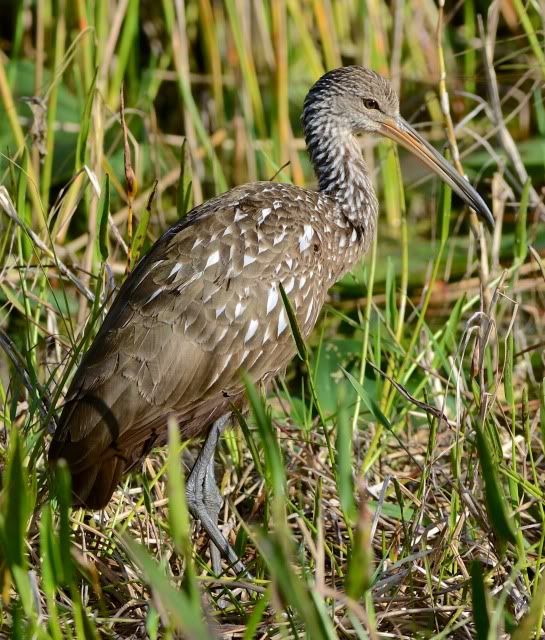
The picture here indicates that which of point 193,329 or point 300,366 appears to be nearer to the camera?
point 193,329

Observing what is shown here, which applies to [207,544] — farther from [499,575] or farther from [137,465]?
[499,575]

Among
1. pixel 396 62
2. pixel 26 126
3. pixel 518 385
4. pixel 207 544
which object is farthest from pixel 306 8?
pixel 207 544

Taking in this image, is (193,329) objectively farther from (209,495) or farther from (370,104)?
(370,104)

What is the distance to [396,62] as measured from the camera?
16.8 ft

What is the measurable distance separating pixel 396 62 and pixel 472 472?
8.86 ft

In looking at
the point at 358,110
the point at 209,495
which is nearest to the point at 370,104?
the point at 358,110

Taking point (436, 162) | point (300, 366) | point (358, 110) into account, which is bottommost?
point (300, 366)

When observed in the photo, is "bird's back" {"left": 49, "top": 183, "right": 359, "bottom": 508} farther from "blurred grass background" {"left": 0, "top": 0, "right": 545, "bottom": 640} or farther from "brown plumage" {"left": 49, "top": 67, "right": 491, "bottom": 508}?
"blurred grass background" {"left": 0, "top": 0, "right": 545, "bottom": 640}

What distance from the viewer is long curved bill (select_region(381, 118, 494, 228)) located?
3709 millimetres

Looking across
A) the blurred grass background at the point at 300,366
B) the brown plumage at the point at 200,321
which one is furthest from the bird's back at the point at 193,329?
the blurred grass background at the point at 300,366

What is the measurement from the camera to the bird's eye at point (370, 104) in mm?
3871

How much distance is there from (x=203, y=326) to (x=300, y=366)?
1610 mm

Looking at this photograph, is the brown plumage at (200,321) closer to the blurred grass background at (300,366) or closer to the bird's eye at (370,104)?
the blurred grass background at (300,366)

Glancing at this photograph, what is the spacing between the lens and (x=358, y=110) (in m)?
3.87
